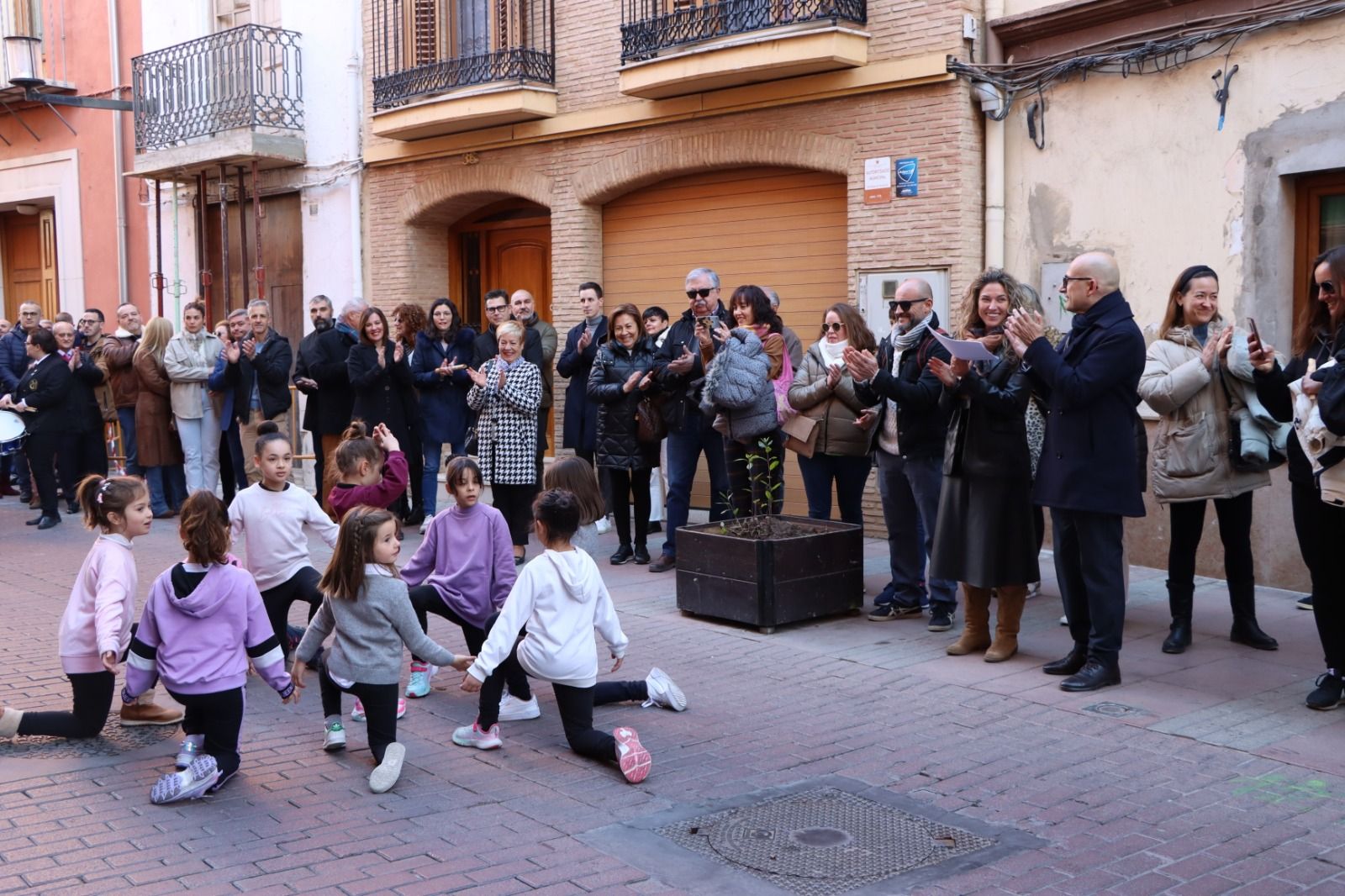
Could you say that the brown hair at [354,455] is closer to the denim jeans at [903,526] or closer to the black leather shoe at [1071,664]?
the denim jeans at [903,526]

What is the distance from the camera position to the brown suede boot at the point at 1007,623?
705cm

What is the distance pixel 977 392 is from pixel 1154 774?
217 cm

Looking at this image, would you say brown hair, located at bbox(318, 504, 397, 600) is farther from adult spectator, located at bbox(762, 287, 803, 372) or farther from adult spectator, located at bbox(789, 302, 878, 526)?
adult spectator, located at bbox(762, 287, 803, 372)

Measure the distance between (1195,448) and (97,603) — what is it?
5299 mm

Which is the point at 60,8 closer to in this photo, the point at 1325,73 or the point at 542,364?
the point at 542,364

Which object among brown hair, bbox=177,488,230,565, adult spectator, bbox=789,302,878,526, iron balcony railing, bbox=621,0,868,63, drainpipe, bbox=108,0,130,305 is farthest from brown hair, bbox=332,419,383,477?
drainpipe, bbox=108,0,130,305

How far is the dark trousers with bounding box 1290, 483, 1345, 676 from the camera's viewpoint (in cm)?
613

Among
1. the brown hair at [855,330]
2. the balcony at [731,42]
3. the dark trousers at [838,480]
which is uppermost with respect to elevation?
the balcony at [731,42]

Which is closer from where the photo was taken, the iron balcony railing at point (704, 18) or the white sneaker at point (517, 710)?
the white sneaker at point (517, 710)

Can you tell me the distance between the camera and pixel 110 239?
64.2 ft

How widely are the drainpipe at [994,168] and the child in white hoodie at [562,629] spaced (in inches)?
237

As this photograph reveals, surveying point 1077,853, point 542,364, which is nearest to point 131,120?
point 542,364

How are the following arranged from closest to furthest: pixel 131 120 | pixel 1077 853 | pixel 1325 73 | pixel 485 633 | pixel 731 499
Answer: pixel 1077 853, pixel 485 633, pixel 1325 73, pixel 731 499, pixel 131 120

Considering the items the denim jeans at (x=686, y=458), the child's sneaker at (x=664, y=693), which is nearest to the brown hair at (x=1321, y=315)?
the child's sneaker at (x=664, y=693)
